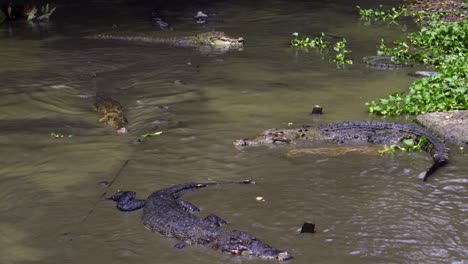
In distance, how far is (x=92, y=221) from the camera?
18.9ft

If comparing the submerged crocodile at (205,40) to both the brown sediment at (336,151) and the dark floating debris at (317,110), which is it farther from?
the brown sediment at (336,151)

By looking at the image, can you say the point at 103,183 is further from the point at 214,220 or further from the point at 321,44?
the point at 321,44

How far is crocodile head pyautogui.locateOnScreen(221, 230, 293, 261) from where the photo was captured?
4922 mm

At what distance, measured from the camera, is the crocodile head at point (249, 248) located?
4.92 metres

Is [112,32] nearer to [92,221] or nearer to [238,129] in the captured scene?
[238,129]

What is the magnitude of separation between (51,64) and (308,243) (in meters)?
7.99

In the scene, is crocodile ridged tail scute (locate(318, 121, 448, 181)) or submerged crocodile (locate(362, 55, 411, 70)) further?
submerged crocodile (locate(362, 55, 411, 70))

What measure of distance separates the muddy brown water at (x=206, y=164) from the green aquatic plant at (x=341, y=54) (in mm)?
246

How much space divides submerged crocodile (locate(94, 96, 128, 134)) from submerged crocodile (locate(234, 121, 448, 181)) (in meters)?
1.67

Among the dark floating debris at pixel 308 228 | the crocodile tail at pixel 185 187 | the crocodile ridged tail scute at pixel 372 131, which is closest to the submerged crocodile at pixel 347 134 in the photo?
the crocodile ridged tail scute at pixel 372 131

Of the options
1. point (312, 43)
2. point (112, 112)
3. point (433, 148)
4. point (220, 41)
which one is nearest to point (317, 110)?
point (433, 148)

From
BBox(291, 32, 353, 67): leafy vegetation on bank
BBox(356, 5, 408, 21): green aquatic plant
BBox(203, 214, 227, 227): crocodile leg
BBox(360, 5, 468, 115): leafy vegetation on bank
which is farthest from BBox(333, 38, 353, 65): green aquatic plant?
BBox(203, 214, 227, 227): crocodile leg

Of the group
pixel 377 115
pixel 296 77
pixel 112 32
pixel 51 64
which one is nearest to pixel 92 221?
pixel 377 115

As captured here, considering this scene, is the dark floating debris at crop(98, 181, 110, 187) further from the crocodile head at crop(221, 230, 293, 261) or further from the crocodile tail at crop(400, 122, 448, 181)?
the crocodile tail at crop(400, 122, 448, 181)
